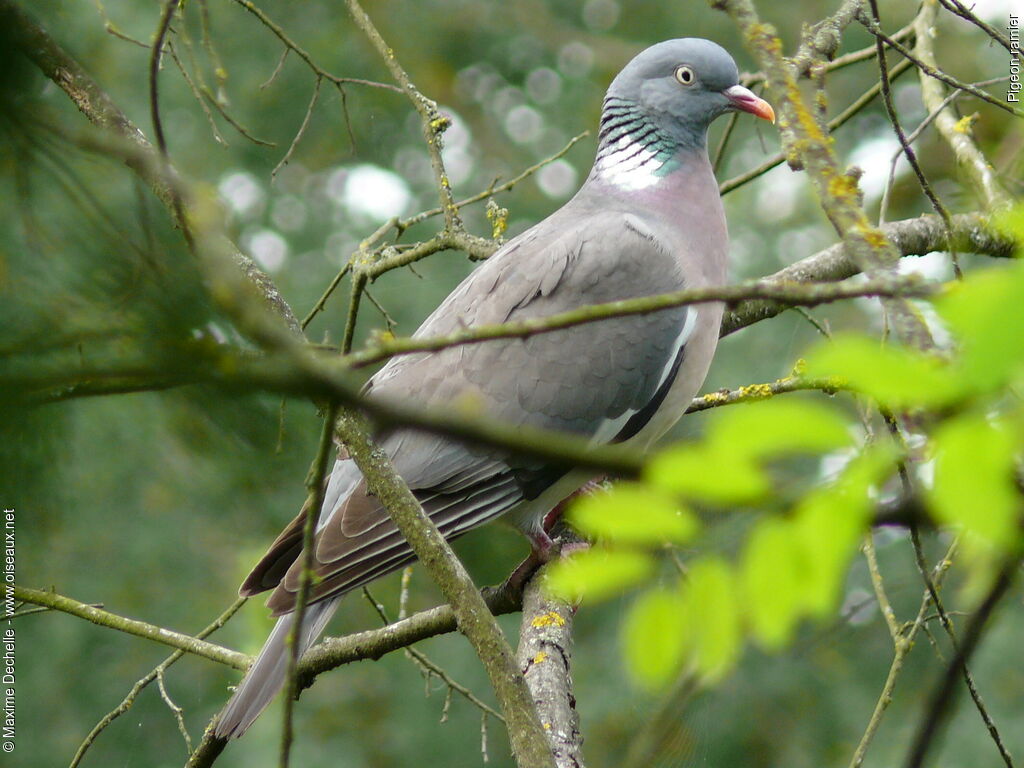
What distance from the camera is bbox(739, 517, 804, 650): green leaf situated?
0.74 m

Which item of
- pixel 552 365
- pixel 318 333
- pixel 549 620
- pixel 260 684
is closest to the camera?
pixel 260 684

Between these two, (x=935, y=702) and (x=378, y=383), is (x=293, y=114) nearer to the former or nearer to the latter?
(x=378, y=383)

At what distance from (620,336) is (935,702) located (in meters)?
2.50

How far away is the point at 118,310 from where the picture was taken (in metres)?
1.08

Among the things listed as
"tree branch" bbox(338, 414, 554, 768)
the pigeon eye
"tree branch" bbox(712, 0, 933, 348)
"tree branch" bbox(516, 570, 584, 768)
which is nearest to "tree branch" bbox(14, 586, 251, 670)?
"tree branch" bbox(516, 570, 584, 768)

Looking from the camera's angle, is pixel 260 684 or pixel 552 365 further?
pixel 552 365

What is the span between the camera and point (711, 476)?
2.49 ft

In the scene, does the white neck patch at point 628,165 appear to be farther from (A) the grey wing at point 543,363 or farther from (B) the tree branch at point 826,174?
(B) the tree branch at point 826,174

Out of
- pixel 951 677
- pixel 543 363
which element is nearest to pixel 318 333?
pixel 543 363

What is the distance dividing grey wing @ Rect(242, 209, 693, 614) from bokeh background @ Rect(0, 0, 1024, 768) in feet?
1.33

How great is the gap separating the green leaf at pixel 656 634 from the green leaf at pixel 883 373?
216 millimetres

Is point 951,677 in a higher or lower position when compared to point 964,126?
Answer: lower

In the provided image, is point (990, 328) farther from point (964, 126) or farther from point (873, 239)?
point (964, 126)

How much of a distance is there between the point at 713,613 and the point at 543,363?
7.89 feet
